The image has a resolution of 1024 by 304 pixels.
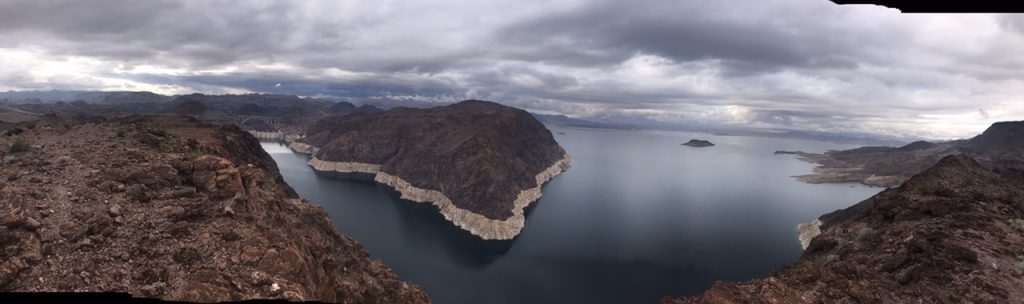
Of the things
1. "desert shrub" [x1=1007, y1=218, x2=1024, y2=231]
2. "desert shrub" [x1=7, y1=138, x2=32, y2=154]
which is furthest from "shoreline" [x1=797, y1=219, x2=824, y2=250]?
"desert shrub" [x1=7, y1=138, x2=32, y2=154]

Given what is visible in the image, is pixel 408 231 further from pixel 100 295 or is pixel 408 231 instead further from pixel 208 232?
pixel 100 295

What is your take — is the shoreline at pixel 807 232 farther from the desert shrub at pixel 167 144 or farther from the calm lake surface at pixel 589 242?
the desert shrub at pixel 167 144

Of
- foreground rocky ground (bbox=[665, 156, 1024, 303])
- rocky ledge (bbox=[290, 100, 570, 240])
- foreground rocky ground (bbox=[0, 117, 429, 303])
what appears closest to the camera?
foreground rocky ground (bbox=[0, 117, 429, 303])

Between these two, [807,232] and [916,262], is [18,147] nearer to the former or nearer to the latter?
[916,262]

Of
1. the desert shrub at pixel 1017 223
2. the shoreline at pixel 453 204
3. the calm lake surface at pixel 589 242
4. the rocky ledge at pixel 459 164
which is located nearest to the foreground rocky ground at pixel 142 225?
the desert shrub at pixel 1017 223

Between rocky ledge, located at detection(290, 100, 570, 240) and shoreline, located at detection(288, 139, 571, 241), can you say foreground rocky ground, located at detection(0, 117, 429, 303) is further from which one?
rocky ledge, located at detection(290, 100, 570, 240)

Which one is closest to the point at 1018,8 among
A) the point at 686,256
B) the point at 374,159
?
the point at 686,256

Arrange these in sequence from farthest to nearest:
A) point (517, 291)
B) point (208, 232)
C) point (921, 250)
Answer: point (517, 291) < point (921, 250) < point (208, 232)
